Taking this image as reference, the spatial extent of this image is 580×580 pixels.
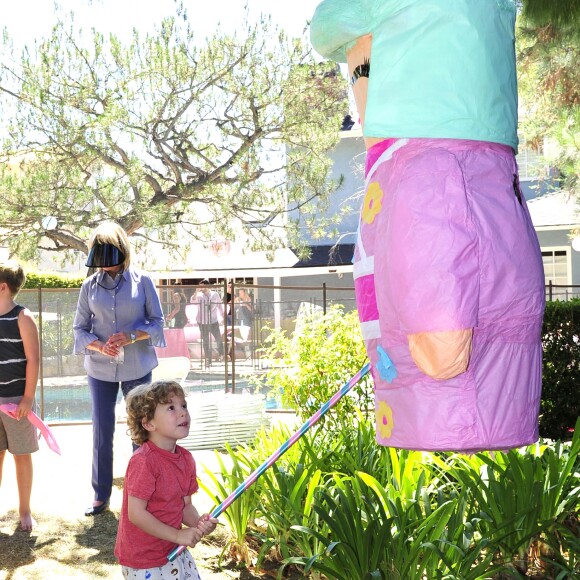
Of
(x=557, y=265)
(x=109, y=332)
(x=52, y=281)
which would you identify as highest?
(x=557, y=265)

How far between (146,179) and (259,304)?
8.00 ft

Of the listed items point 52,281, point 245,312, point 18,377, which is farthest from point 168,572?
point 52,281

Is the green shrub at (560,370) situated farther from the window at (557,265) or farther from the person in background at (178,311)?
the window at (557,265)

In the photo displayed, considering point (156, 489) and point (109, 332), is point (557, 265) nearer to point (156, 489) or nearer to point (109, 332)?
point (109, 332)

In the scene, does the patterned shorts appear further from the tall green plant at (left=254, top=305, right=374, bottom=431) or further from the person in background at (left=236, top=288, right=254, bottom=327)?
the person in background at (left=236, top=288, right=254, bottom=327)

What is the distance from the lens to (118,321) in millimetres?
5359

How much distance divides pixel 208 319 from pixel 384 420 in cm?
988

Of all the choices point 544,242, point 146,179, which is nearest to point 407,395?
point 146,179

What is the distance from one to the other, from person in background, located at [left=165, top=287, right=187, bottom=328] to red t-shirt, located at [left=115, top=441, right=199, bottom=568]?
8591 millimetres

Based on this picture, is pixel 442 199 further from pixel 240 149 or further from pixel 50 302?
pixel 240 149

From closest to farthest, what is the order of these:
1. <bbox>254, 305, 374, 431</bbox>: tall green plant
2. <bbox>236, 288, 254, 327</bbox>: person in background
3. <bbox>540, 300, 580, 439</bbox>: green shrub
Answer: <bbox>254, 305, 374, 431</bbox>: tall green plant < <bbox>540, 300, 580, 439</bbox>: green shrub < <bbox>236, 288, 254, 327</bbox>: person in background

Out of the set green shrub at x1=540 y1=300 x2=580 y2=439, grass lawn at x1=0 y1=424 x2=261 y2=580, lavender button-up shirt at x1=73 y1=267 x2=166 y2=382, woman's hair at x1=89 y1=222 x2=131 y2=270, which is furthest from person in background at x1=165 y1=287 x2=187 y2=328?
woman's hair at x1=89 y1=222 x2=131 y2=270

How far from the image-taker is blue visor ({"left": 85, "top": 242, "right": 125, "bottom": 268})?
5.23m

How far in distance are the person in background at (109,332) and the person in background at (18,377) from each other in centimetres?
39
